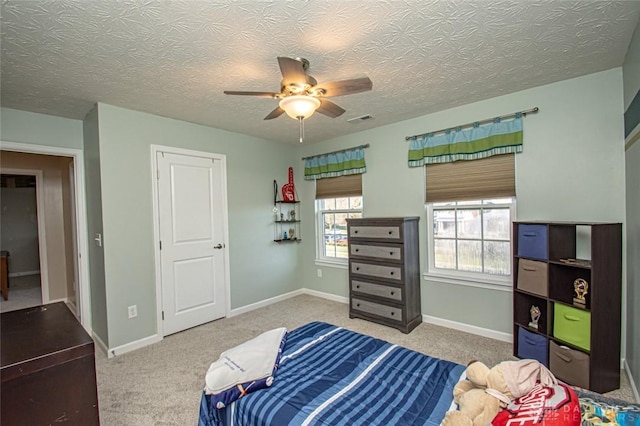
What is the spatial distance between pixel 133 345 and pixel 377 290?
274 centimetres

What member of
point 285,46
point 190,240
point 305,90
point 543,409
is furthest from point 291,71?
point 190,240

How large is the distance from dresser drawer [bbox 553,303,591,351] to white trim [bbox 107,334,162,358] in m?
3.84

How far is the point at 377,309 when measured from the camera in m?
3.50

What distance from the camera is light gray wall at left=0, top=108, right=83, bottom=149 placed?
113 inches

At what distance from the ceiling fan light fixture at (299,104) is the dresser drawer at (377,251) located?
1.97 meters

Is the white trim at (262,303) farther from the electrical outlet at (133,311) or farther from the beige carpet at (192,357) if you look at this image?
the electrical outlet at (133,311)

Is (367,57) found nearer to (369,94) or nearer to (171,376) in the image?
(369,94)

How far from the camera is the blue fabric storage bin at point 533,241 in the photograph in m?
2.38

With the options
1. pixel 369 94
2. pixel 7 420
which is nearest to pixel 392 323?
pixel 369 94

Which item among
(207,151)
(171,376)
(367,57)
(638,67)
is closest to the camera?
(638,67)

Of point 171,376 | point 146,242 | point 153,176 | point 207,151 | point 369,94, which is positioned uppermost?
point 369,94

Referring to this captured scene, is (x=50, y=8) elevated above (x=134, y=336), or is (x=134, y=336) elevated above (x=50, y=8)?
(x=50, y=8)

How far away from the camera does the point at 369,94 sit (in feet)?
9.20

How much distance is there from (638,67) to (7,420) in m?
3.68
